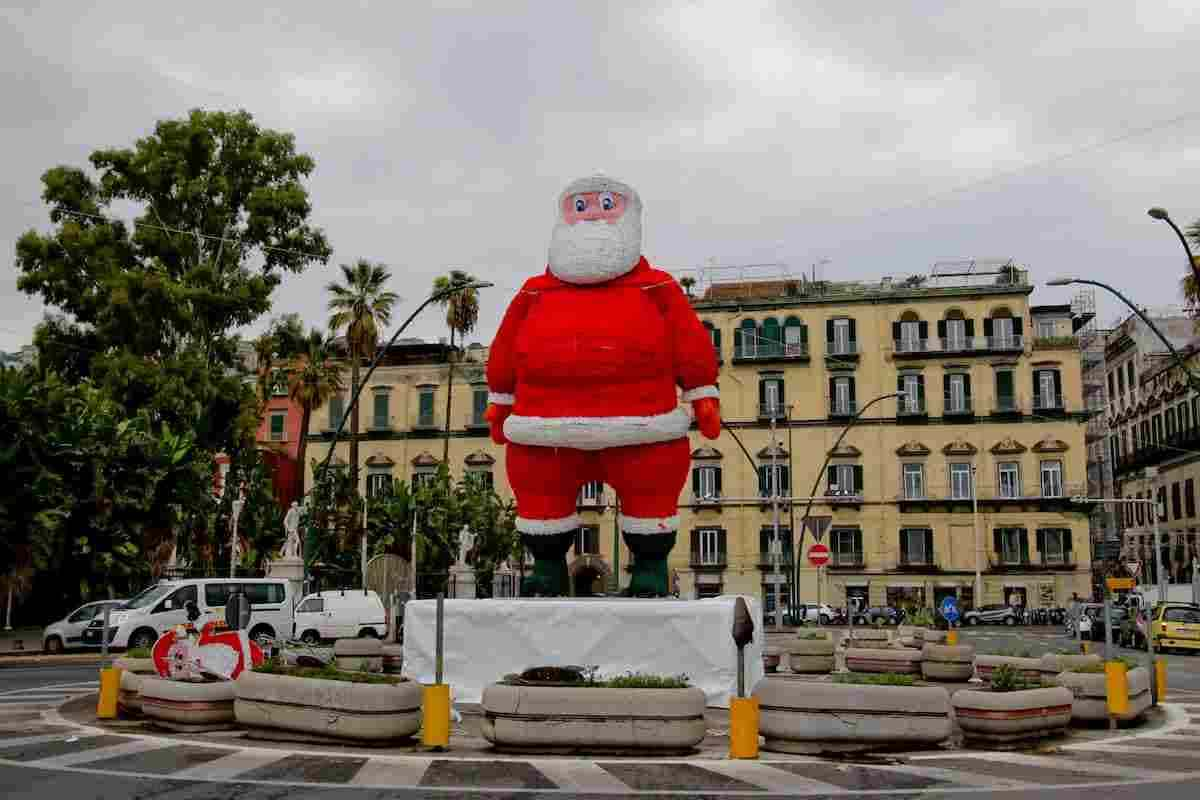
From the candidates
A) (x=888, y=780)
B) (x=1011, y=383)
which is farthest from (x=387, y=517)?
(x=888, y=780)

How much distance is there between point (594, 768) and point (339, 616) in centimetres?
1909

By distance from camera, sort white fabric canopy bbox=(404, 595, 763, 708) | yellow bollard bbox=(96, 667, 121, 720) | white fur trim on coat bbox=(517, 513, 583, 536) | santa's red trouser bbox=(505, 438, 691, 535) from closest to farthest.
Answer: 1. yellow bollard bbox=(96, 667, 121, 720)
2. white fabric canopy bbox=(404, 595, 763, 708)
3. santa's red trouser bbox=(505, 438, 691, 535)
4. white fur trim on coat bbox=(517, 513, 583, 536)

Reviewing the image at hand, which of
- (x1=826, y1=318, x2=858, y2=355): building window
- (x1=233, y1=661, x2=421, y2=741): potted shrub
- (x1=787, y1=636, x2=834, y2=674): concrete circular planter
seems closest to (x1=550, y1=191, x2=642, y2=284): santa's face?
(x1=233, y1=661, x2=421, y2=741): potted shrub

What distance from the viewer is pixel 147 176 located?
116ft

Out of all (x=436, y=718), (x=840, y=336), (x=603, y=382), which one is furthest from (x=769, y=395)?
(x=436, y=718)

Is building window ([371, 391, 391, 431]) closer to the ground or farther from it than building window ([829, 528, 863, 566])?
farther from it

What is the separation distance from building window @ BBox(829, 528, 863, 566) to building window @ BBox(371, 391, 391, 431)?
22520 millimetres

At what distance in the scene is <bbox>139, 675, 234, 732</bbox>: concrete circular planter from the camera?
11.3m

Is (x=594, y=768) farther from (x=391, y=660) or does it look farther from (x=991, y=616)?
(x=991, y=616)

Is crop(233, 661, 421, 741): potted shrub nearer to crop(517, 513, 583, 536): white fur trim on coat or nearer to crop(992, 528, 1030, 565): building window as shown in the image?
crop(517, 513, 583, 536): white fur trim on coat

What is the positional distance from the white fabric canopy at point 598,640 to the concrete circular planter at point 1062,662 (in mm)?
3648

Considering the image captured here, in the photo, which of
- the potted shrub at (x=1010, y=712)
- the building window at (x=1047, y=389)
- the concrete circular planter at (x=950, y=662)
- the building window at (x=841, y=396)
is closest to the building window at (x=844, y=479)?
the building window at (x=841, y=396)

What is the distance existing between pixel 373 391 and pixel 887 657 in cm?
4390

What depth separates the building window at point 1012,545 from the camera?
167ft
